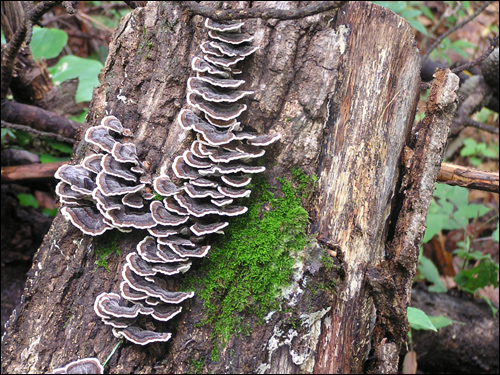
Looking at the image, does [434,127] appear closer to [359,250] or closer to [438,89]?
[438,89]

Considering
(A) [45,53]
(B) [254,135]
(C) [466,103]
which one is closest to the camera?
(B) [254,135]

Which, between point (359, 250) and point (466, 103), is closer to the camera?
point (359, 250)

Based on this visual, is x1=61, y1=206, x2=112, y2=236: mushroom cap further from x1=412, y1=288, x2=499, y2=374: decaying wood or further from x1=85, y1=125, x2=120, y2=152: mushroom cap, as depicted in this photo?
x1=412, y1=288, x2=499, y2=374: decaying wood

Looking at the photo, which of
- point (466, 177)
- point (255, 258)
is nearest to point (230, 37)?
point (255, 258)

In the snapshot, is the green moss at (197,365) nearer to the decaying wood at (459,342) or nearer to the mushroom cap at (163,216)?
the mushroom cap at (163,216)

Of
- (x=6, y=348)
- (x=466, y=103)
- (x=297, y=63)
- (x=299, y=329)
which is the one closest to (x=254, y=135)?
(x=297, y=63)

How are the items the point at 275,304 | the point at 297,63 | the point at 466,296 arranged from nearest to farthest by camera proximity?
the point at 275,304 → the point at 297,63 → the point at 466,296

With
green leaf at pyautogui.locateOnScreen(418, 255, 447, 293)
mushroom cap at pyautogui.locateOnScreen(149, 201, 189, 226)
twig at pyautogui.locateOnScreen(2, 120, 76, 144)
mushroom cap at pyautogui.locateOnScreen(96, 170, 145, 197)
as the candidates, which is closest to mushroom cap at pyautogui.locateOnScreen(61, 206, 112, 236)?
mushroom cap at pyautogui.locateOnScreen(96, 170, 145, 197)
